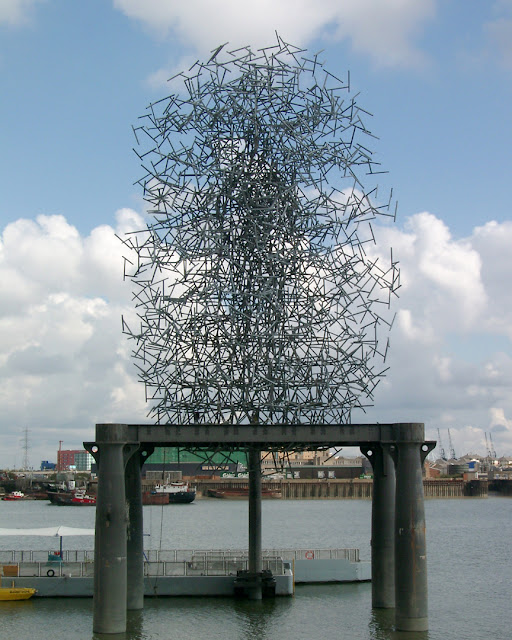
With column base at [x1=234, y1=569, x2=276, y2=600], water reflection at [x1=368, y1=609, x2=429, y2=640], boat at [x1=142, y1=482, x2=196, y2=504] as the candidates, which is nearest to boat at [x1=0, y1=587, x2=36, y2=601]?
column base at [x1=234, y1=569, x2=276, y2=600]

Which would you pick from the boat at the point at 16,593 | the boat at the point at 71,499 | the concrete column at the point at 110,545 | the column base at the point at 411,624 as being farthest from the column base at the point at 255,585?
the boat at the point at 71,499

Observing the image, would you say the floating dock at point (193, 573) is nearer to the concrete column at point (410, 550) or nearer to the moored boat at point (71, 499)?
the concrete column at point (410, 550)

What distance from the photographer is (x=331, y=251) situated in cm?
4134

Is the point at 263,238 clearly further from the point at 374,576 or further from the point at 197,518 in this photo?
the point at 197,518

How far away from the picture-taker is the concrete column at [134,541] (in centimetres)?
3956

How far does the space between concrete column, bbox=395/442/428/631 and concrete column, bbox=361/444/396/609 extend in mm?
3979

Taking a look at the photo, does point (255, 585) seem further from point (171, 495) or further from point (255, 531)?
point (171, 495)

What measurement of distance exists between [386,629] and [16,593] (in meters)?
16.9

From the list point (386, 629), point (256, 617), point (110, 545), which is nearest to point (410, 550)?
point (386, 629)

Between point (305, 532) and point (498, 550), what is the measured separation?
85.1ft

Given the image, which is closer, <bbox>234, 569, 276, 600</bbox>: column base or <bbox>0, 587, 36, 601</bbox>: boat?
<bbox>234, 569, 276, 600</bbox>: column base

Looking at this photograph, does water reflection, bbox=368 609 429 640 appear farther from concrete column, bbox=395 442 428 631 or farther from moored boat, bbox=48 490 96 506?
moored boat, bbox=48 490 96 506

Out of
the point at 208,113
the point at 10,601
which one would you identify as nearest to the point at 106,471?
the point at 10,601

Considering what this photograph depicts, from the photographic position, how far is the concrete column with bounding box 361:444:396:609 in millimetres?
39500
